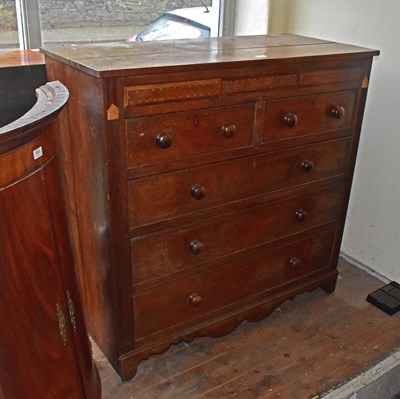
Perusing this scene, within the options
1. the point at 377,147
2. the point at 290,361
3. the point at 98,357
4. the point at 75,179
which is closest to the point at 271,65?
the point at 75,179

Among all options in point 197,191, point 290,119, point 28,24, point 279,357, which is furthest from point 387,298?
point 28,24

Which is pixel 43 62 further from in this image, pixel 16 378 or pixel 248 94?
pixel 16 378

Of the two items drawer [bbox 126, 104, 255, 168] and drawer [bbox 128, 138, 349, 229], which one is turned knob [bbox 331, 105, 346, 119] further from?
drawer [bbox 126, 104, 255, 168]

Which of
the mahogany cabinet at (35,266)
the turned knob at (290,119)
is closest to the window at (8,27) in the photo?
the mahogany cabinet at (35,266)

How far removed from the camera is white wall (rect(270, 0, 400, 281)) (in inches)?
78.6

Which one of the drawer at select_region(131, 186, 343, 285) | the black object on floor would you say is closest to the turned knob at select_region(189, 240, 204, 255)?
the drawer at select_region(131, 186, 343, 285)

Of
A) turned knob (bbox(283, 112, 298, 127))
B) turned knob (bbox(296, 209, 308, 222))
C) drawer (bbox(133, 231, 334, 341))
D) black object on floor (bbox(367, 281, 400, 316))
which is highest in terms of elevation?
turned knob (bbox(283, 112, 298, 127))

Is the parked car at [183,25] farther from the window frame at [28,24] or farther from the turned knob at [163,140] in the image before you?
the turned knob at [163,140]

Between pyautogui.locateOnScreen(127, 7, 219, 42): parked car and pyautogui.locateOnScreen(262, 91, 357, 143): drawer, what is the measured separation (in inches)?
33.2

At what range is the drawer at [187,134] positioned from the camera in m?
1.36

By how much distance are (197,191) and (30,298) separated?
0.63 m

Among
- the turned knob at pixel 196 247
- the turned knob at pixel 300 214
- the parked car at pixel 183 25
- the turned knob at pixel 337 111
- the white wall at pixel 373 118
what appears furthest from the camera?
the parked car at pixel 183 25

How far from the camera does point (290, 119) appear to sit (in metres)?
1.62

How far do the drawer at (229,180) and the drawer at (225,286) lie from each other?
26cm
